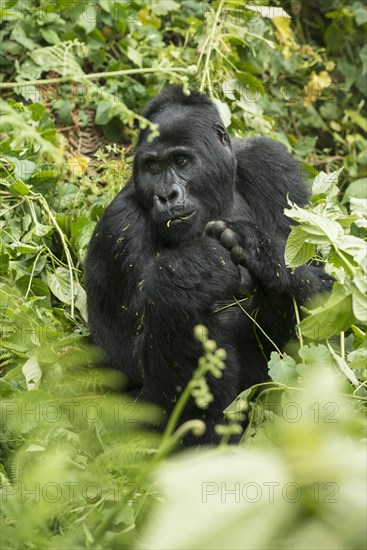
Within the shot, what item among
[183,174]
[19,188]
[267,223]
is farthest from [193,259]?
[19,188]

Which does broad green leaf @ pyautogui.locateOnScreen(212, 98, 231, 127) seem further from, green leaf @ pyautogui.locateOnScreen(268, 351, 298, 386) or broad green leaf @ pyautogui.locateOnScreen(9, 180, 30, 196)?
green leaf @ pyautogui.locateOnScreen(268, 351, 298, 386)

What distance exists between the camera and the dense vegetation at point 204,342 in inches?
50.3

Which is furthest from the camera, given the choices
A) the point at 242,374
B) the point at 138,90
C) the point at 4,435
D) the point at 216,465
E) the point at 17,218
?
the point at 138,90

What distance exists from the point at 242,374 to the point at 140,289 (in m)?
0.71

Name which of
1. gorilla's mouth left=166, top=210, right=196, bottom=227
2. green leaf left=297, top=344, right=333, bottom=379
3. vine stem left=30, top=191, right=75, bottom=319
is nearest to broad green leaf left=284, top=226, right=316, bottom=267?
green leaf left=297, top=344, right=333, bottom=379

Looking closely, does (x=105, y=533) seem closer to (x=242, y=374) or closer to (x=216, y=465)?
(x=216, y=465)

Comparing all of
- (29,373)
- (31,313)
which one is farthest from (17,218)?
(29,373)

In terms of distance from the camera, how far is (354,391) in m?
3.13

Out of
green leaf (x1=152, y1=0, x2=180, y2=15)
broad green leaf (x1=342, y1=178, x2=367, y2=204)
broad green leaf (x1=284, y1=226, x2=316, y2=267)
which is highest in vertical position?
broad green leaf (x1=284, y1=226, x2=316, y2=267)

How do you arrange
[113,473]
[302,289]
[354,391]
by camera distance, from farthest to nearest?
[302,289], [354,391], [113,473]

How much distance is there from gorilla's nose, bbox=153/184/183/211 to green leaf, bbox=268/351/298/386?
1.08 m

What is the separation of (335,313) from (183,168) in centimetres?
178

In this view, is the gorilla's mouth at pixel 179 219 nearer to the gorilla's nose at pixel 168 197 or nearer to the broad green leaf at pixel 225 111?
the gorilla's nose at pixel 168 197

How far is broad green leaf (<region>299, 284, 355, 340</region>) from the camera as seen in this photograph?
2629 mm
